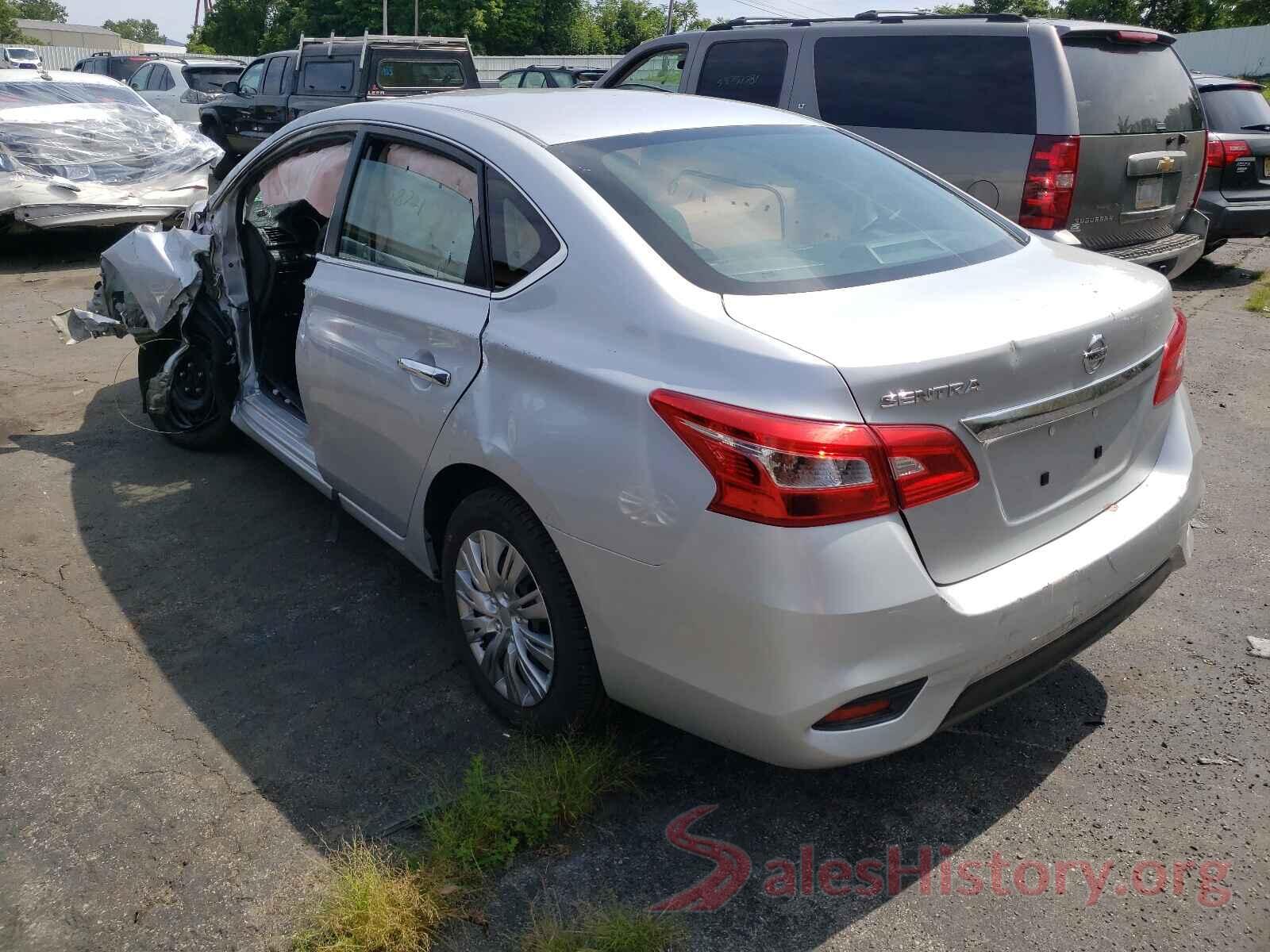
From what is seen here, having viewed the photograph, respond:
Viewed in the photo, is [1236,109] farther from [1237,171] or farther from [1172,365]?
[1172,365]

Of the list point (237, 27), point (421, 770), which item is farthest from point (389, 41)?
point (237, 27)

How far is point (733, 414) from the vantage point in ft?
7.54

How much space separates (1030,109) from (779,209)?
387 cm

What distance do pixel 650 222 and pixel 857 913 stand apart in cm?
176

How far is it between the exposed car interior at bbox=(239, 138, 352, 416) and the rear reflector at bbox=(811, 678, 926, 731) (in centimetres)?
314

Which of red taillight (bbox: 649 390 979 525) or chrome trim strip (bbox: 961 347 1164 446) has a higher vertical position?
chrome trim strip (bbox: 961 347 1164 446)

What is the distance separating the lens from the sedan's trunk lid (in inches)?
91.6

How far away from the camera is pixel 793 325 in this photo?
2451 millimetres

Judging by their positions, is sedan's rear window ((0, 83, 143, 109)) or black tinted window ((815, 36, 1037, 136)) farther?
sedan's rear window ((0, 83, 143, 109))

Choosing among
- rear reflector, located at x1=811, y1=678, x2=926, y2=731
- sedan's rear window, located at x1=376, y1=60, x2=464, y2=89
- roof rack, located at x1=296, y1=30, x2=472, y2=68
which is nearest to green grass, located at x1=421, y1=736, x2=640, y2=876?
rear reflector, located at x1=811, y1=678, x2=926, y2=731

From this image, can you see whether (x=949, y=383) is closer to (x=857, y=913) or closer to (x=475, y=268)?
(x=857, y=913)

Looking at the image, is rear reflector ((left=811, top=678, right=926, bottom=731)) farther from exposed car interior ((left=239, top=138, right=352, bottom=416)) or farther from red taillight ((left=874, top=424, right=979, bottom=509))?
exposed car interior ((left=239, top=138, right=352, bottom=416))

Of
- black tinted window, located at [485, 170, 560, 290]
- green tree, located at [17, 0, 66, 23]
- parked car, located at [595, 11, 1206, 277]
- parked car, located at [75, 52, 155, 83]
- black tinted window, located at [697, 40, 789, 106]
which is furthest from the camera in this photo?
green tree, located at [17, 0, 66, 23]

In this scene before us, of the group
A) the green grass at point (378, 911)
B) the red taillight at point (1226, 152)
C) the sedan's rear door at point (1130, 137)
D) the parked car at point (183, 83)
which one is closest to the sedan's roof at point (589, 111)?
the green grass at point (378, 911)
